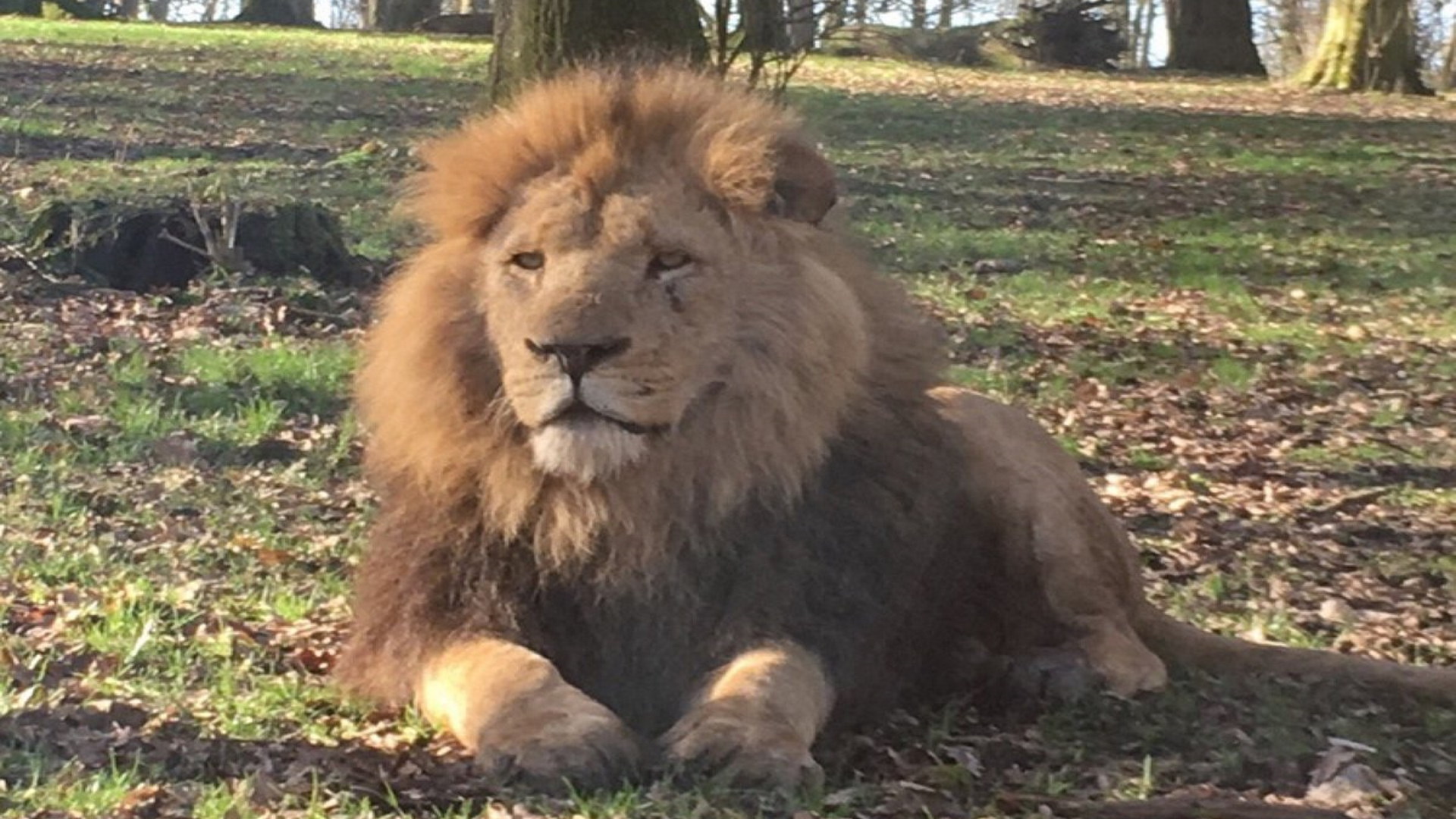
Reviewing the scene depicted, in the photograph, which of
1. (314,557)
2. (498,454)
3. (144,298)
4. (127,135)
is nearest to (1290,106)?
(127,135)

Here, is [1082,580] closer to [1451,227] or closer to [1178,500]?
[1178,500]

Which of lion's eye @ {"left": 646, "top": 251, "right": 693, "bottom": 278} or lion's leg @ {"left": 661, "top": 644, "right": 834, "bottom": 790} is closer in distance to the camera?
lion's leg @ {"left": 661, "top": 644, "right": 834, "bottom": 790}

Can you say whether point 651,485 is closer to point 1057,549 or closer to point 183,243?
point 1057,549

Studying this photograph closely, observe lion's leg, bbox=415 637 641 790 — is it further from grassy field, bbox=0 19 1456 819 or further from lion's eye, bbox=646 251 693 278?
lion's eye, bbox=646 251 693 278

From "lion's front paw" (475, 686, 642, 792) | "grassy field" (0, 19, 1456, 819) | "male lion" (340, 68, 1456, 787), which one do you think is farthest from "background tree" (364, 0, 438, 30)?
"lion's front paw" (475, 686, 642, 792)

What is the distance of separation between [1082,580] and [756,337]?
1339mm

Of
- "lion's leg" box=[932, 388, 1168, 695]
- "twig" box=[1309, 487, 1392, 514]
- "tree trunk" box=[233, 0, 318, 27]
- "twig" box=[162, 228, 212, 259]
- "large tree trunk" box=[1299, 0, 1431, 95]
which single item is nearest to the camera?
"lion's leg" box=[932, 388, 1168, 695]

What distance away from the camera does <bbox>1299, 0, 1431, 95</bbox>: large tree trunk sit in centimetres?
2375

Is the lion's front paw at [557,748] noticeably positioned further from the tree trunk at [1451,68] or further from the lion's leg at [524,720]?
the tree trunk at [1451,68]

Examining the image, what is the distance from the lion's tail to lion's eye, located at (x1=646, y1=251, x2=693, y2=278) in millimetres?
1781

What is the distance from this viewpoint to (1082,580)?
16.7 ft

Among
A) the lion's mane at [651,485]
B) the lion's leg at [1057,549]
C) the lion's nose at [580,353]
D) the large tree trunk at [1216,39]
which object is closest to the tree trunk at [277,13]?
the large tree trunk at [1216,39]

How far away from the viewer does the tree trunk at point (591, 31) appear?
7.75 meters

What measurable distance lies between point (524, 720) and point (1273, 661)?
2049 mm
